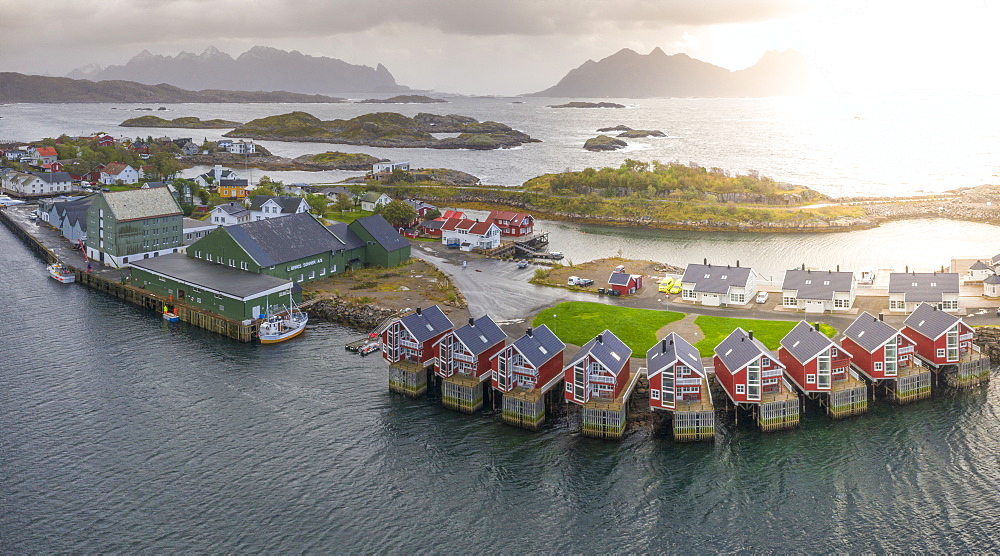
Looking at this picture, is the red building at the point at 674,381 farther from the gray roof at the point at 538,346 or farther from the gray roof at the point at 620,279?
the gray roof at the point at 620,279

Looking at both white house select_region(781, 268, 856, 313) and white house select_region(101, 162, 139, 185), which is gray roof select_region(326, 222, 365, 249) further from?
white house select_region(101, 162, 139, 185)

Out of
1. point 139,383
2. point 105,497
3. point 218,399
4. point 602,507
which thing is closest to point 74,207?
point 139,383

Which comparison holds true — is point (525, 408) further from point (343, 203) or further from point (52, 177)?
point (52, 177)

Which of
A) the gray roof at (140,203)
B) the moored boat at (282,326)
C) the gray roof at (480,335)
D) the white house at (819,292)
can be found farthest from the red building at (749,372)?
the gray roof at (140,203)

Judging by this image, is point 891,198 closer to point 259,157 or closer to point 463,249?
point 463,249

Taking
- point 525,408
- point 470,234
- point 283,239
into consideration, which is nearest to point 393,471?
point 525,408
